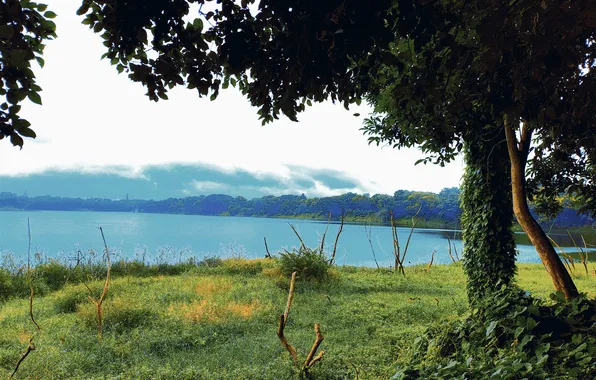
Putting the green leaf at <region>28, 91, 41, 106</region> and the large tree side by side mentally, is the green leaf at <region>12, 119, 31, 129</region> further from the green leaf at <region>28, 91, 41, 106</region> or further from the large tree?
the large tree

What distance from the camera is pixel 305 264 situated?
34.5 feet

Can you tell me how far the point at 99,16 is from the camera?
8.57ft

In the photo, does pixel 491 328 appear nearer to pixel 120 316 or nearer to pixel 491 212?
pixel 491 212

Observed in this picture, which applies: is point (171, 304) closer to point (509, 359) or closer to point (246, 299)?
point (246, 299)

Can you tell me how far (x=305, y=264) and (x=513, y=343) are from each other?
761 centimetres

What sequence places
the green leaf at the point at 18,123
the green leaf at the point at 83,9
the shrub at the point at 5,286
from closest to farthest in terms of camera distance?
the green leaf at the point at 18,123
the green leaf at the point at 83,9
the shrub at the point at 5,286

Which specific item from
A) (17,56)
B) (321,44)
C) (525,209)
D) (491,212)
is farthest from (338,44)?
(491,212)

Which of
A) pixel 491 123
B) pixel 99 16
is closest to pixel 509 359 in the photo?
pixel 99 16

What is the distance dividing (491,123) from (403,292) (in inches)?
196

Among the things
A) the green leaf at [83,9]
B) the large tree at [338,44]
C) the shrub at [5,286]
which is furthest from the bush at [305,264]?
the green leaf at [83,9]

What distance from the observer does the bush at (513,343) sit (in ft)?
8.36

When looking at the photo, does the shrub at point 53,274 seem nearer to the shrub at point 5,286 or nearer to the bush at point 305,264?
the shrub at point 5,286

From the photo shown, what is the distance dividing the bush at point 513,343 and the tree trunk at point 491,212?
3.13 metres

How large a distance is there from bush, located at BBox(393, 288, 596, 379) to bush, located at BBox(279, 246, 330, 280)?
20.4ft
